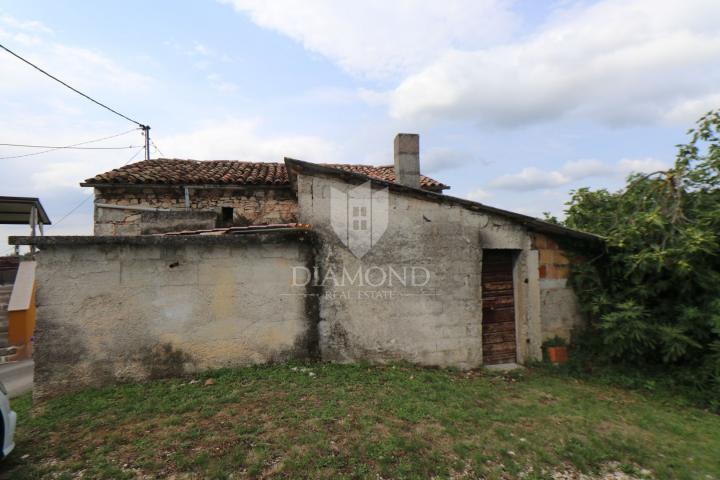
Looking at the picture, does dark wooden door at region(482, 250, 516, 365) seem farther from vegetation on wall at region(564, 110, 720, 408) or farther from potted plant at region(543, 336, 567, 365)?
vegetation on wall at region(564, 110, 720, 408)

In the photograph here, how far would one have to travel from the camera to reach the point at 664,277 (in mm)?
5605

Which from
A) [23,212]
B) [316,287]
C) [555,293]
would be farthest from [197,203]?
[23,212]

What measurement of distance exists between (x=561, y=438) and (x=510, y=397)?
43.2 inches

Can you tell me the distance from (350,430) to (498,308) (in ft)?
13.7

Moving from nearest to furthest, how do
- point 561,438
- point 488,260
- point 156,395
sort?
point 561,438 < point 156,395 < point 488,260

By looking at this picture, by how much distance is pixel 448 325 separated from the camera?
19.3 feet

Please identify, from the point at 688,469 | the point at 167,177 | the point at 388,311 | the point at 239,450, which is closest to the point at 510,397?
the point at 688,469

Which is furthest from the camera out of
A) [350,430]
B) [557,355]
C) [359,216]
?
[557,355]

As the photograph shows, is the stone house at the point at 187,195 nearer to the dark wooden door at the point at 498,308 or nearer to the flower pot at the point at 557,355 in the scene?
the dark wooden door at the point at 498,308

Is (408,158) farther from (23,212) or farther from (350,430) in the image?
(23,212)

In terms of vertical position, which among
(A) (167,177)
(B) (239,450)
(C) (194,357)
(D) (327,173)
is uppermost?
(A) (167,177)

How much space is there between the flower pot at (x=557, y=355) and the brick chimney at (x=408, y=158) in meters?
5.37

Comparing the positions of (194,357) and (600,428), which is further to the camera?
(194,357)

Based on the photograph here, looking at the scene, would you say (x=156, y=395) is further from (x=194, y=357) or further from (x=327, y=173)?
(x=327, y=173)
